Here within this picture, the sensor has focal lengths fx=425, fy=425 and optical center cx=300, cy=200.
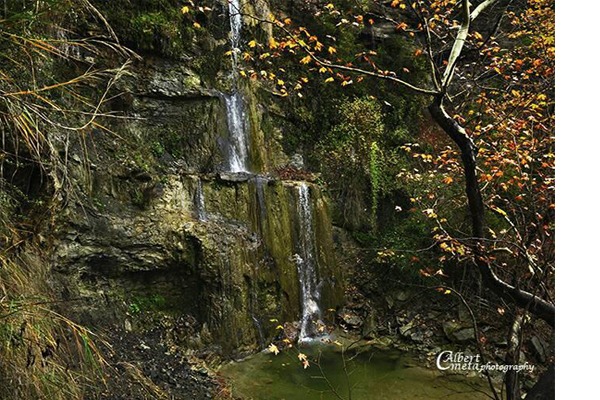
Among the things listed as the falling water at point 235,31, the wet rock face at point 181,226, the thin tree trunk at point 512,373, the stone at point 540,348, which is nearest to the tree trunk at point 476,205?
the thin tree trunk at point 512,373

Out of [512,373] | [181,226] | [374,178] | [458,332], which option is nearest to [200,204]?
[181,226]

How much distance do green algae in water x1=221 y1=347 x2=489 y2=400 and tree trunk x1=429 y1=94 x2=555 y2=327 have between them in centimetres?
242

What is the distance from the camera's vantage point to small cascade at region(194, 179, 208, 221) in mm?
5582

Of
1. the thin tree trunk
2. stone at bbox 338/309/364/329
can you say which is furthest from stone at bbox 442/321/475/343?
the thin tree trunk

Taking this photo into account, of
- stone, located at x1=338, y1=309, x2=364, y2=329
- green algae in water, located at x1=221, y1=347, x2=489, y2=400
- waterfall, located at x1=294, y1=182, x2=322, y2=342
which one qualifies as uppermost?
waterfall, located at x1=294, y1=182, x2=322, y2=342

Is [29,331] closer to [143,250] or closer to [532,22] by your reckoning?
[143,250]

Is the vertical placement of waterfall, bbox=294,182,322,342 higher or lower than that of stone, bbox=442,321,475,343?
higher

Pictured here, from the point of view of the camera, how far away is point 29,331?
1.62 meters

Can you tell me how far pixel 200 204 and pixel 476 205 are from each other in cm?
422

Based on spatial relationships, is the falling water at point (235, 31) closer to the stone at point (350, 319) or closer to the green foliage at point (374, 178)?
the green foliage at point (374, 178)

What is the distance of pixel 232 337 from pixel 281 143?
13.0ft

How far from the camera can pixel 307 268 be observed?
632cm

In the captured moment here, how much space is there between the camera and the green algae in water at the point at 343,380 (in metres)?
4.34

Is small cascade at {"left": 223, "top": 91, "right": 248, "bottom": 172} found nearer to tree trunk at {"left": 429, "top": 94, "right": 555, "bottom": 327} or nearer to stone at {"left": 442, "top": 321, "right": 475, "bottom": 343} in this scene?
stone at {"left": 442, "top": 321, "right": 475, "bottom": 343}
